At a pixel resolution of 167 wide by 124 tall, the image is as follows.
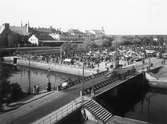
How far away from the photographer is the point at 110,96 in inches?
1150

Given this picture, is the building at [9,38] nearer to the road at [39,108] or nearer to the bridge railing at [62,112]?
the road at [39,108]

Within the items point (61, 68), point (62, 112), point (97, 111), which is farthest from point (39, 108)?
point (61, 68)

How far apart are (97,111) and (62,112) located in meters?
4.27

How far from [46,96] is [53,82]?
20161 mm

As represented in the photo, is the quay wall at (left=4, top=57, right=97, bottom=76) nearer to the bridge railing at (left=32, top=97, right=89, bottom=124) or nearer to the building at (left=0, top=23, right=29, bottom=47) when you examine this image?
the bridge railing at (left=32, top=97, right=89, bottom=124)

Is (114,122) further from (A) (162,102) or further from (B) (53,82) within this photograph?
(B) (53,82)

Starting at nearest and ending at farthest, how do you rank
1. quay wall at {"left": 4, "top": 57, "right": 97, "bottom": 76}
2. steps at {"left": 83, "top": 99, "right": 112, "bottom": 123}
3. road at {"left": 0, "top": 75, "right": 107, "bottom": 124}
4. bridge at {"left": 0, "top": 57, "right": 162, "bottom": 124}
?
road at {"left": 0, "top": 75, "right": 107, "bottom": 124}, bridge at {"left": 0, "top": 57, "right": 162, "bottom": 124}, steps at {"left": 83, "top": 99, "right": 112, "bottom": 123}, quay wall at {"left": 4, "top": 57, "right": 97, "bottom": 76}

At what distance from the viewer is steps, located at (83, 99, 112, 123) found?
21.1 metres

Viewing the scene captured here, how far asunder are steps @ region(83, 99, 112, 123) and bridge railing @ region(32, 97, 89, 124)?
0.78 meters

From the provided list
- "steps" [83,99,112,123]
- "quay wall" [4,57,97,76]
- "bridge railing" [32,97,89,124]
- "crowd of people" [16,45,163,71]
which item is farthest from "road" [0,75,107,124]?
"crowd of people" [16,45,163,71]

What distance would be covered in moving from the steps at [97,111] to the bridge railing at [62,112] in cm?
78

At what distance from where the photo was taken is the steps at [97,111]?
21141 millimetres

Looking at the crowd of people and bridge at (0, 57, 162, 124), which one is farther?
the crowd of people

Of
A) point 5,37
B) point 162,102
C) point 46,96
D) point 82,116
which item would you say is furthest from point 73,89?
point 5,37
